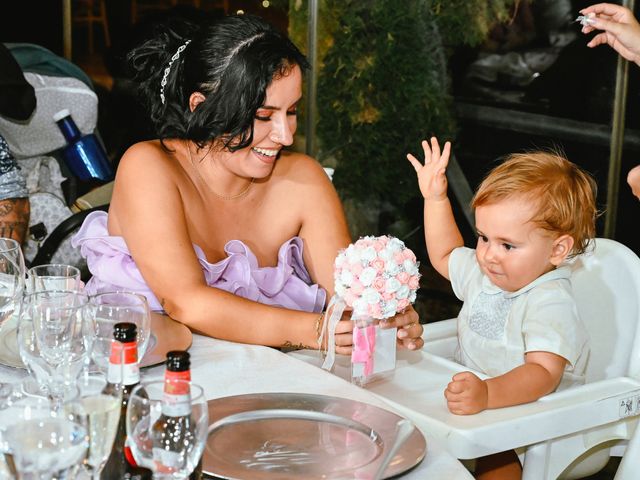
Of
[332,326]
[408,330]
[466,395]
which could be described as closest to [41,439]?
[466,395]

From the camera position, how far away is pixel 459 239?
7.64 feet

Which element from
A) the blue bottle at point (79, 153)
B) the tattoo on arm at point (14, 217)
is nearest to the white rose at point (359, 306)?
the tattoo on arm at point (14, 217)

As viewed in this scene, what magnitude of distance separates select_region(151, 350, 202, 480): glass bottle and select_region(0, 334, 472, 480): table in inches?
18.7

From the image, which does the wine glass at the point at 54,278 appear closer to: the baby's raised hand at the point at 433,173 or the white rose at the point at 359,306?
the white rose at the point at 359,306

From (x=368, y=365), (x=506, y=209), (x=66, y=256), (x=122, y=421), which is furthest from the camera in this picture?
(x=66, y=256)

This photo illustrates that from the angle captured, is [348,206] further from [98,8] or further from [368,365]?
[368,365]

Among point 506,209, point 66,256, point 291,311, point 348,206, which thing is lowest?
point 348,206

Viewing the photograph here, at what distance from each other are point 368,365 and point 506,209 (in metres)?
0.45

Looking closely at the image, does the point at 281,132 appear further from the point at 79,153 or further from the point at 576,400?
the point at 79,153

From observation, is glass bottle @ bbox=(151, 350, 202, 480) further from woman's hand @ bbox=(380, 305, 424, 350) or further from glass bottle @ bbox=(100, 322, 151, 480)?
woman's hand @ bbox=(380, 305, 424, 350)

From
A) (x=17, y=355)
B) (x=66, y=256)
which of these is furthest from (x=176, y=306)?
(x=66, y=256)

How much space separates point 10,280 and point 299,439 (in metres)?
0.61

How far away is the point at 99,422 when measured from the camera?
3.62 ft

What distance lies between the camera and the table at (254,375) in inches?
63.2
